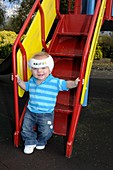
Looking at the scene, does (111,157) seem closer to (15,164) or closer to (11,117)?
(15,164)

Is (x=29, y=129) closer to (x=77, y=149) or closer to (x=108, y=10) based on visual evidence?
(x=77, y=149)

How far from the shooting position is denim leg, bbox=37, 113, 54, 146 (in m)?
2.97

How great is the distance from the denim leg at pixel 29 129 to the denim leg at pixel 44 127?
0.24 feet

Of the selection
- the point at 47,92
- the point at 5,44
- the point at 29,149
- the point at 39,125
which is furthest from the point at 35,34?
the point at 5,44

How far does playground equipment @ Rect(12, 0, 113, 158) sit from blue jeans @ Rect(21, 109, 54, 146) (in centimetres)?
11

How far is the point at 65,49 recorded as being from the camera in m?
3.96

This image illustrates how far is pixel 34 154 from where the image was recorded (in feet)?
9.50

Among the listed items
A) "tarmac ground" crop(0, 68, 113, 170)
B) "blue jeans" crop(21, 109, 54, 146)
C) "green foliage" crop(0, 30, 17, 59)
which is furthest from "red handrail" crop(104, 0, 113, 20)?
"green foliage" crop(0, 30, 17, 59)

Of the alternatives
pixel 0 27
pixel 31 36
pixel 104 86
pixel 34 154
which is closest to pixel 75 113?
pixel 34 154

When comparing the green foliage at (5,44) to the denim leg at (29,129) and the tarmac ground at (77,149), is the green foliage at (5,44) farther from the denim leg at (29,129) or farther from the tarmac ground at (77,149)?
the denim leg at (29,129)

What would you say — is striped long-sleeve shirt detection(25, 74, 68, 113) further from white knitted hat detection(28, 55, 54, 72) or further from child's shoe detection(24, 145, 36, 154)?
child's shoe detection(24, 145, 36, 154)

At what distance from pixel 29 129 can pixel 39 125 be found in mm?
123

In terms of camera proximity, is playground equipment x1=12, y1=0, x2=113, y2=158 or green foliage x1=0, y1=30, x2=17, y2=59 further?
green foliage x1=0, y1=30, x2=17, y2=59

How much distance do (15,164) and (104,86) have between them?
4.31 m
